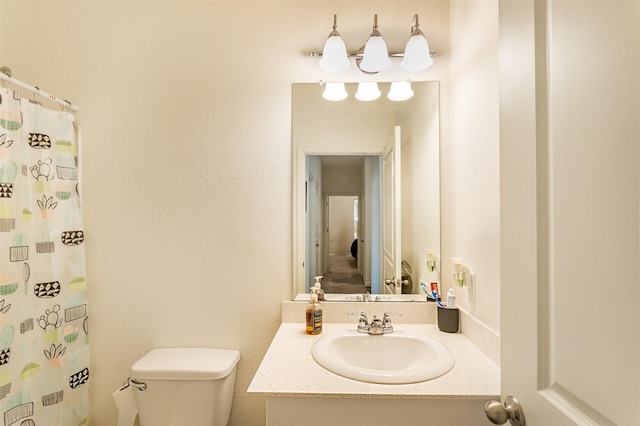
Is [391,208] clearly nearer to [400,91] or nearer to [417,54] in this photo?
[400,91]

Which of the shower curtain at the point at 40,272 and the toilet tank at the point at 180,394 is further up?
the shower curtain at the point at 40,272

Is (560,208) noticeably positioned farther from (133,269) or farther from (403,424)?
(133,269)

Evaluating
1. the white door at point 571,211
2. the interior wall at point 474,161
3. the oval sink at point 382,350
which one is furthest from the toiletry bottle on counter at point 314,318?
the white door at point 571,211

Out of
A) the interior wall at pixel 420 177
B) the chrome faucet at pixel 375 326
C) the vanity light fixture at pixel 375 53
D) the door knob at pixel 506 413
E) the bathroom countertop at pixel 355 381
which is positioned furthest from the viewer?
the interior wall at pixel 420 177

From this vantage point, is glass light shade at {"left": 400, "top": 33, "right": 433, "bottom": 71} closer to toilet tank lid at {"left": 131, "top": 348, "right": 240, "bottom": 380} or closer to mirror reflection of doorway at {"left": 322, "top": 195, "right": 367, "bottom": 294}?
mirror reflection of doorway at {"left": 322, "top": 195, "right": 367, "bottom": 294}

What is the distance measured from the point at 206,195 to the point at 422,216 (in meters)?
1.02

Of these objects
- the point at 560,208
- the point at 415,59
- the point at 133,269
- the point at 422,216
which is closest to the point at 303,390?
the point at 560,208

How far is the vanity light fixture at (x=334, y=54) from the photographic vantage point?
140 centimetres

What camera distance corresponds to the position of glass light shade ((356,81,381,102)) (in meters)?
1.51

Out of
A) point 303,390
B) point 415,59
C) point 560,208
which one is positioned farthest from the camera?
point 415,59

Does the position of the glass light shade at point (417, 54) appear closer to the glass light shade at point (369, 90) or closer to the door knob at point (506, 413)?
the glass light shade at point (369, 90)

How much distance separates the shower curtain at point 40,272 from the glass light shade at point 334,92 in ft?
3.85

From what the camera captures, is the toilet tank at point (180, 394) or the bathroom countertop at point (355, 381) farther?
the toilet tank at point (180, 394)

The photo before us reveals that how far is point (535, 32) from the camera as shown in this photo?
0.62 meters
